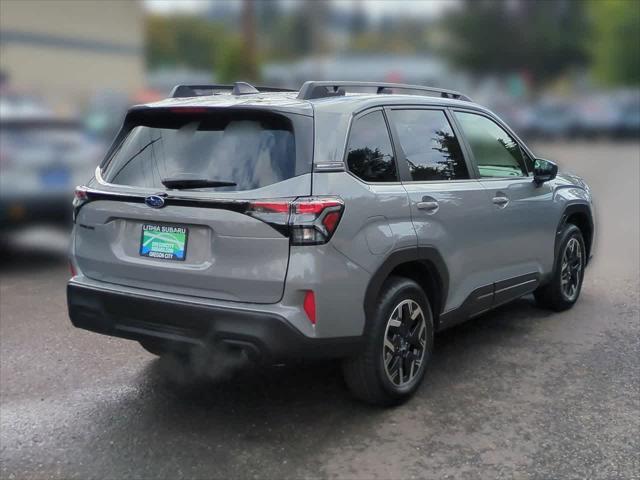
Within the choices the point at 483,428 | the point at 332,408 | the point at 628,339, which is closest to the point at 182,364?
the point at 332,408

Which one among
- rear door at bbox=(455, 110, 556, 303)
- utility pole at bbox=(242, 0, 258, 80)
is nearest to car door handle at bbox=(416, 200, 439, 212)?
rear door at bbox=(455, 110, 556, 303)

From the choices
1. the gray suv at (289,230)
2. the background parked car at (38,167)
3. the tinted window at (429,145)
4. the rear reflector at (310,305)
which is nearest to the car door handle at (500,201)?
the gray suv at (289,230)

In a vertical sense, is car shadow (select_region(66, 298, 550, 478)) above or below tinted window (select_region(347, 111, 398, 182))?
below

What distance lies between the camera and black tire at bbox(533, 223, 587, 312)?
6180mm

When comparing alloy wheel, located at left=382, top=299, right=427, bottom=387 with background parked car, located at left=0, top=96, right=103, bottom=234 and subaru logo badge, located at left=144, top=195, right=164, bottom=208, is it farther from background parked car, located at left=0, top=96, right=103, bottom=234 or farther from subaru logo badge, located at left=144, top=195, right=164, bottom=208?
background parked car, located at left=0, top=96, right=103, bottom=234

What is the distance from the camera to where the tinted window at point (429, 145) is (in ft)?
15.3

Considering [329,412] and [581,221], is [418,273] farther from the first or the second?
[581,221]

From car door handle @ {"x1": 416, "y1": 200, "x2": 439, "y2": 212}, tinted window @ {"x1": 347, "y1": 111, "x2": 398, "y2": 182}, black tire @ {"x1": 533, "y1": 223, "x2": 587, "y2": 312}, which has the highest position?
tinted window @ {"x1": 347, "y1": 111, "x2": 398, "y2": 182}

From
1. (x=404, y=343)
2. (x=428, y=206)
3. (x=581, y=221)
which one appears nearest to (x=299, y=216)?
(x=428, y=206)

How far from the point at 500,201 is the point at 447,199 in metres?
0.72

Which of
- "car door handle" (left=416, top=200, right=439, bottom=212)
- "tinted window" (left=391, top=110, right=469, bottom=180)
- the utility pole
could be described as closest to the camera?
"car door handle" (left=416, top=200, right=439, bottom=212)

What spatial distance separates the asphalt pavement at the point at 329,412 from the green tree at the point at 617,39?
52953 millimetres

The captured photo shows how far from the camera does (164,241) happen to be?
160 inches

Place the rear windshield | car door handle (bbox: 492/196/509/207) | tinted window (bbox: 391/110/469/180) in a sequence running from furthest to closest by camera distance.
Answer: car door handle (bbox: 492/196/509/207), tinted window (bbox: 391/110/469/180), the rear windshield
